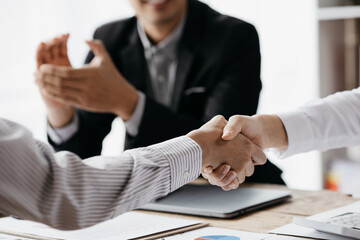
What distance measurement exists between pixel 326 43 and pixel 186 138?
183 cm

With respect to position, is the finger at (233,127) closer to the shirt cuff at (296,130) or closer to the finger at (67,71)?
the shirt cuff at (296,130)

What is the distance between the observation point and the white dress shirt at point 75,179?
66cm

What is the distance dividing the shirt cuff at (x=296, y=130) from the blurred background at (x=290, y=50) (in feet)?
3.42

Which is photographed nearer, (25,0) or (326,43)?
(25,0)

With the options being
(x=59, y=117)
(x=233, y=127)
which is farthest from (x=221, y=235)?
(x=59, y=117)

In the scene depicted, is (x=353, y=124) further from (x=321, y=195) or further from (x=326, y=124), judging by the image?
(x=321, y=195)

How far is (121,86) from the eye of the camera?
1405 mm

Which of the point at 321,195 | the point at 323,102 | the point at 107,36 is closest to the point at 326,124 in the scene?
the point at 323,102

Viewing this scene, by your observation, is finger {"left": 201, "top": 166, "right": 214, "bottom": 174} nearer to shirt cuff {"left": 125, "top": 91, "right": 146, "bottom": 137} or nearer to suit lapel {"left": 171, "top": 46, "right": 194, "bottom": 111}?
shirt cuff {"left": 125, "top": 91, "right": 146, "bottom": 137}

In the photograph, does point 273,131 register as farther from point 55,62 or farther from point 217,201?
point 55,62

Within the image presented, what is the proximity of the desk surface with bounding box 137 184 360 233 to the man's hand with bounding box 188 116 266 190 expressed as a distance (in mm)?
78

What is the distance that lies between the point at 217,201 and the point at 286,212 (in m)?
0.14

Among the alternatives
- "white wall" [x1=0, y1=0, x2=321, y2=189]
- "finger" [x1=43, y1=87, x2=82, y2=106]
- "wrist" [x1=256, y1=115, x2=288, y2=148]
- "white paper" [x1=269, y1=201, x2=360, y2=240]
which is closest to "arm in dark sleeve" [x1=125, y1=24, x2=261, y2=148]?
"finger" [x1=43, y1=87, x2=82, y2=106]

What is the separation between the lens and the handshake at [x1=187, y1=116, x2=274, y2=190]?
38.2 inches
